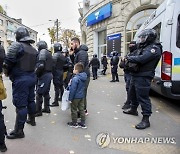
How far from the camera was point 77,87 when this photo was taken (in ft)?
15.7

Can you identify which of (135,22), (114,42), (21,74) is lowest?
(21,74)

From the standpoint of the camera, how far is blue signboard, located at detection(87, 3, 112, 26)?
18.4 m

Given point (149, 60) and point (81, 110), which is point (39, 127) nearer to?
point (81, 110)

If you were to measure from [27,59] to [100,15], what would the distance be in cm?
1623

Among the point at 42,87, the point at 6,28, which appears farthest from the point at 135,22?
the point at 6,28

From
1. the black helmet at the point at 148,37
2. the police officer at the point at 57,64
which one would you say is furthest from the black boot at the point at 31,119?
the black helmet at the point at 148,37

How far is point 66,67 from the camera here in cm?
706

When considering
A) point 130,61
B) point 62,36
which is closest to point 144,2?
point 130,61

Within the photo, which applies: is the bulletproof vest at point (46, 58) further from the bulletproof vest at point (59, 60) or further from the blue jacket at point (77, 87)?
the blue jacket at point (77, 87)

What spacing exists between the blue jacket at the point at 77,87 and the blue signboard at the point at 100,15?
1435cm

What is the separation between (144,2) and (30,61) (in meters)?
14.1

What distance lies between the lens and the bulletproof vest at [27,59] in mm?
4164

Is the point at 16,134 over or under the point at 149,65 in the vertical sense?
under

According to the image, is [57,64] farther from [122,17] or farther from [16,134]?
[122,17]
